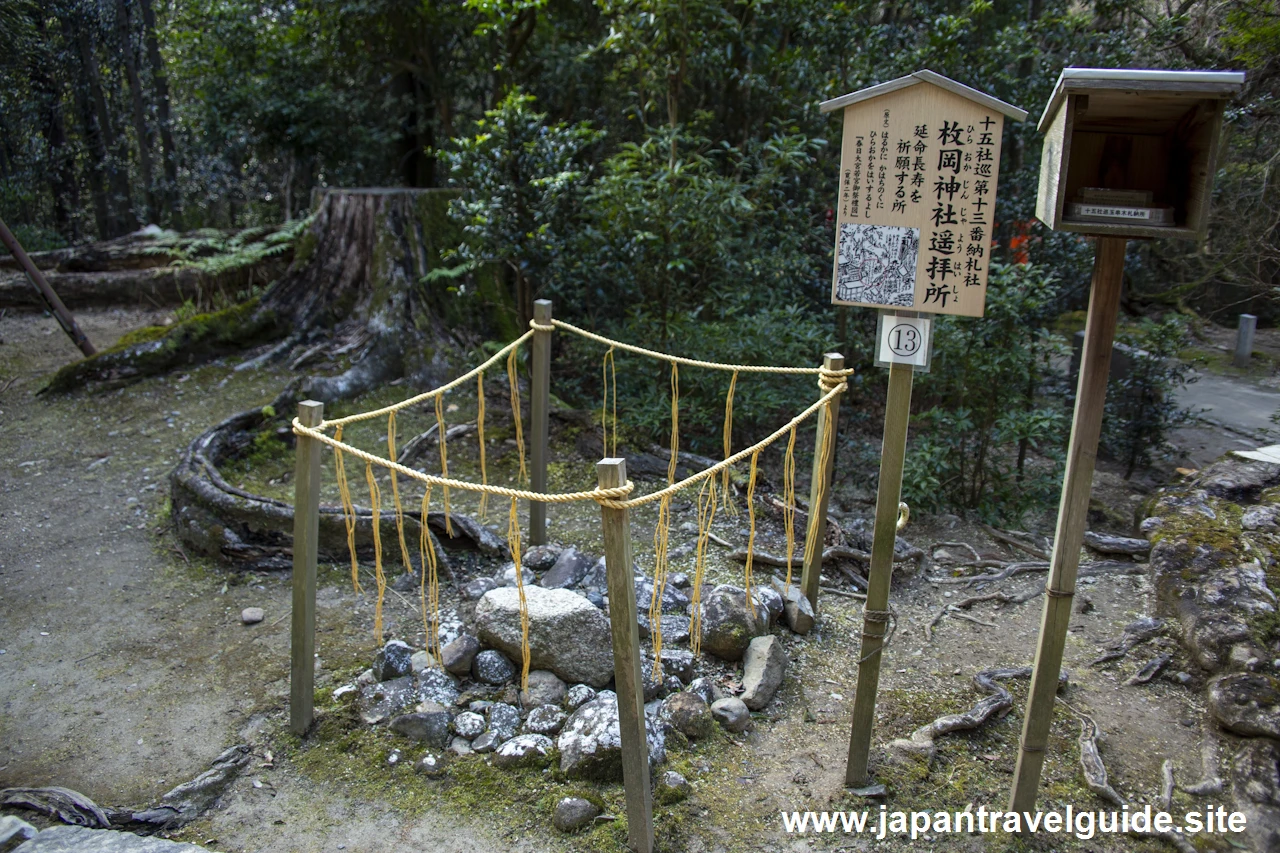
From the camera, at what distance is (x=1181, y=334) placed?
6.62 m

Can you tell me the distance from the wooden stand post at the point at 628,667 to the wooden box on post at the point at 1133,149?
5.10 ft

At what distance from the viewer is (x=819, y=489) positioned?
4.02 meters

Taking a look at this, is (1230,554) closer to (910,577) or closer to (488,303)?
(910,577)

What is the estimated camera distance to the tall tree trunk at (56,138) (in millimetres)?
6836

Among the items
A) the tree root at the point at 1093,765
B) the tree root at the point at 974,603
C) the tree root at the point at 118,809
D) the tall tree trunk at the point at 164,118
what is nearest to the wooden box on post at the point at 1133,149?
the tree root at the point at 1093,765

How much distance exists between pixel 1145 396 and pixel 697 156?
3993 millimetres

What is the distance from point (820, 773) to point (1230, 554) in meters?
2.46

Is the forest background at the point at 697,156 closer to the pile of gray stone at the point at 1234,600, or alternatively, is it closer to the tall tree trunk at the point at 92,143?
the tall tree trunk at the point at 92,143

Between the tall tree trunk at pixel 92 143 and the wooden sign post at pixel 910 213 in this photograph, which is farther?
the tall tree trunk at pixel 92 143

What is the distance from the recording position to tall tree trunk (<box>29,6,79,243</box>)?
6.84 meters

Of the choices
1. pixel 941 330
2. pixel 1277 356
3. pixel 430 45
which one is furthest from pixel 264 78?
pixel 1277 356

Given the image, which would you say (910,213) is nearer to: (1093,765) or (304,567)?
(1093,765)

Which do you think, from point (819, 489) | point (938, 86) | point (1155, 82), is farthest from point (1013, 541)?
point (1155, 82)

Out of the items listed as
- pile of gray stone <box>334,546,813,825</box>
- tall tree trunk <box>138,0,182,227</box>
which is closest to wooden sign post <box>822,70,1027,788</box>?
pile of gray stone <box>334,546,813,825</box>
